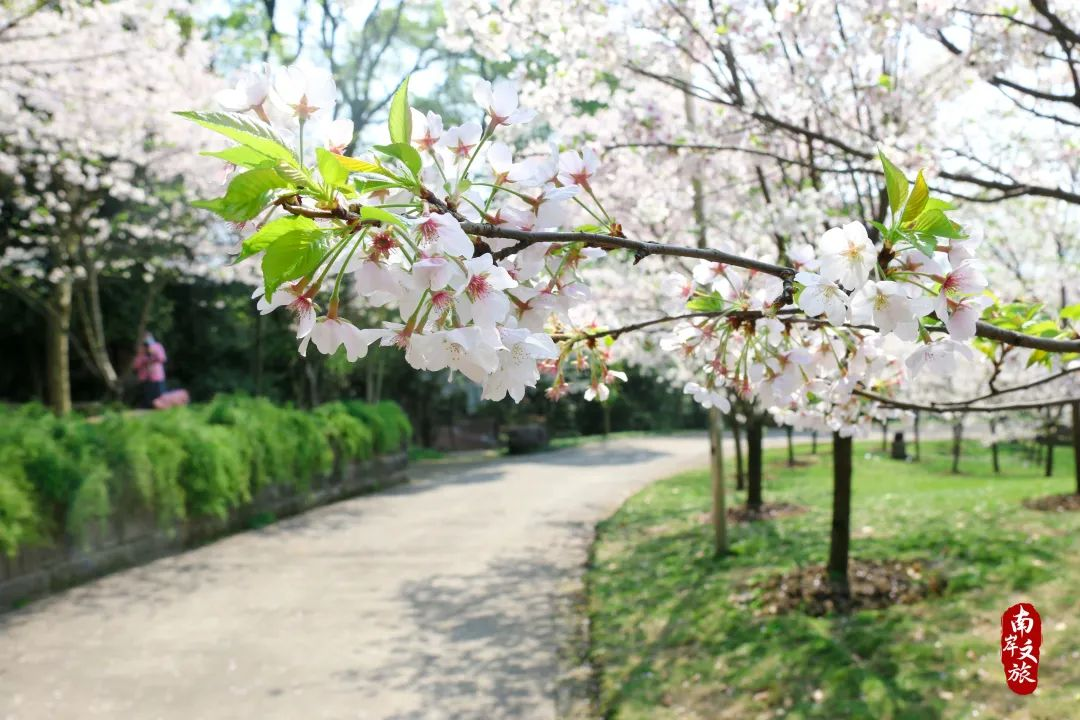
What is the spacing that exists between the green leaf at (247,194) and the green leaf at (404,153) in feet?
0.35

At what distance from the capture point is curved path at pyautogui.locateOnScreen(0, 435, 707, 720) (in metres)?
3.82

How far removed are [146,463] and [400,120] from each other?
6.26 metres

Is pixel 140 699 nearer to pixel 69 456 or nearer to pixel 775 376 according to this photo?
pixel 69 456

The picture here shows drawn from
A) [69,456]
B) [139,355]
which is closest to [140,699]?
[69,456]

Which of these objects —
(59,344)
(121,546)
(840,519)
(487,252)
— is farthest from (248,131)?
(59,344)

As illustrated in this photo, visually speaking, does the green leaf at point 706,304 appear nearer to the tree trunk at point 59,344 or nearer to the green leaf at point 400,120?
the green leaf at point 400,120

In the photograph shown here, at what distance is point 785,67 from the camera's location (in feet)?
17.1

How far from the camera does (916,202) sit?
99 centimetres

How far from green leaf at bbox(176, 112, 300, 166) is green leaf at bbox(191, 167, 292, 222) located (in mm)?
22

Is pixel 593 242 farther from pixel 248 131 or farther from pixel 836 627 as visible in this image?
pixel 836 627

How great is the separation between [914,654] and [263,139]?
401 cm

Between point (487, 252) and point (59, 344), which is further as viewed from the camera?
point (59, 344)

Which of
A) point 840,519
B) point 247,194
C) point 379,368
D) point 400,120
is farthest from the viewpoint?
point 379,368

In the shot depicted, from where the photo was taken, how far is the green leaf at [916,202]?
0.98 m
